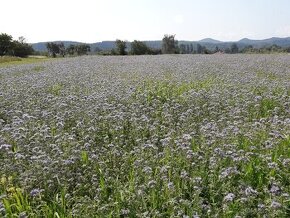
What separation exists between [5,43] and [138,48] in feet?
101

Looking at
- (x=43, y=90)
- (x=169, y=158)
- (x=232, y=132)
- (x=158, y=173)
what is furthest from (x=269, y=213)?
(x=43, y=90)

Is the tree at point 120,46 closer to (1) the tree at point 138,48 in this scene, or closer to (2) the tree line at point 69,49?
(1) the tree at point 138,48

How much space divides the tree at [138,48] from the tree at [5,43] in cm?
2876

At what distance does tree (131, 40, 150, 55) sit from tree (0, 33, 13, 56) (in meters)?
28.8

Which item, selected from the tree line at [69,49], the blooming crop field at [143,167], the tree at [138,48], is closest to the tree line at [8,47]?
the tree line at [69,49]

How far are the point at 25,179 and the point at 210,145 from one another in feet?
10.2

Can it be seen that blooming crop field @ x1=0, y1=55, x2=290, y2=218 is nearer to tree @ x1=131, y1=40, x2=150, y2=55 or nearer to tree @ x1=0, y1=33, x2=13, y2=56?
tree @ x1=131, y1=40, x2=150, y2=55

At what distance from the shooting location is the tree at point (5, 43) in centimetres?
8981

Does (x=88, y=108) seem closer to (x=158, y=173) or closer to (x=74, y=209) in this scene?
(x=158, y=173)

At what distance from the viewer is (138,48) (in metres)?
92.1

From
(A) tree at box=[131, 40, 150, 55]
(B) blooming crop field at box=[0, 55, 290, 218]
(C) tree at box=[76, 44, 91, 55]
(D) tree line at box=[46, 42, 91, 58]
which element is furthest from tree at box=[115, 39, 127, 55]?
(B) blooming crop field at box=[0, 55, 290, 218]

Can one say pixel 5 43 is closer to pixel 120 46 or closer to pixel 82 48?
pixel 120 46

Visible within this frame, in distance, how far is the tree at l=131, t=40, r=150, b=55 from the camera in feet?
297

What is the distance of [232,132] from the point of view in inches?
289
